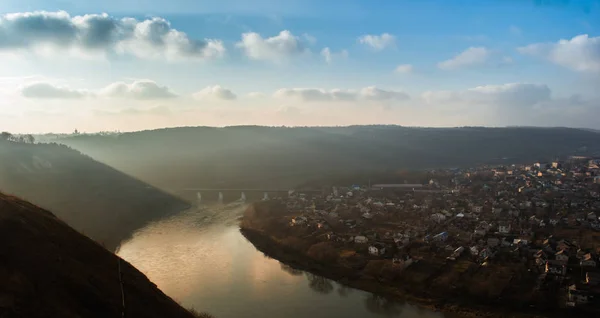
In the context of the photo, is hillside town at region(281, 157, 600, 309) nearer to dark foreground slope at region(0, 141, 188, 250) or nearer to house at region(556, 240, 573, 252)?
house at region(556, 240, 573, 252)

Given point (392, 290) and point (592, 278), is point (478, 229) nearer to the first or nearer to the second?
point (592, 278)

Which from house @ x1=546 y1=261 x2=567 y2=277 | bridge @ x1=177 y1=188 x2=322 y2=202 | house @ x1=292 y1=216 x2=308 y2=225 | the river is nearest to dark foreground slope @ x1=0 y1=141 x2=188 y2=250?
bridge @ x1=177 y1=188 x2=322 y2=202

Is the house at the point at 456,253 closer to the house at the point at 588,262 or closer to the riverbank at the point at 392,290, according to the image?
the riverbank at the point at 392,290

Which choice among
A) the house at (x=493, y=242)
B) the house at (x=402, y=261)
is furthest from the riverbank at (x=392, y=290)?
the house at (x=493, y=242)

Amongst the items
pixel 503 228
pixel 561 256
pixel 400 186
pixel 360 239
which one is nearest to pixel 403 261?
pixel 360 239

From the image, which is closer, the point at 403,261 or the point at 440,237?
the point at 403,261

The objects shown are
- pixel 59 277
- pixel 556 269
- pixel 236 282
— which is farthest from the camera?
pixel 236 282
